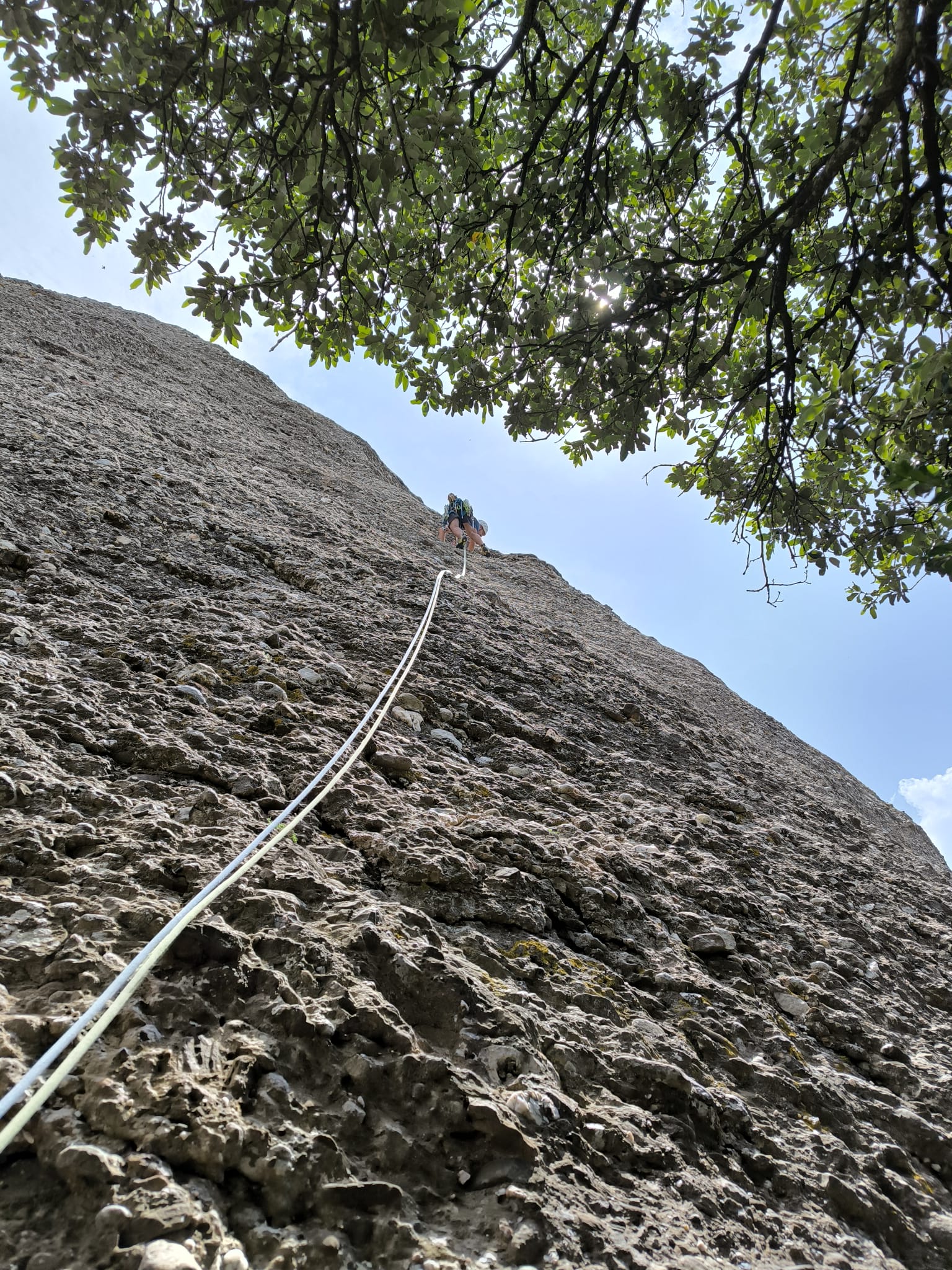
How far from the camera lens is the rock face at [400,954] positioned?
1200 mm

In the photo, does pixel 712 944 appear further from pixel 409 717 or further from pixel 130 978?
pixel 130 978

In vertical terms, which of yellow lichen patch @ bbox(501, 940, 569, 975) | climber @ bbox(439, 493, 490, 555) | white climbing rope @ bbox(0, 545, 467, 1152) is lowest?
white climbing rope @ bbox(0, 545, 467, 1152)

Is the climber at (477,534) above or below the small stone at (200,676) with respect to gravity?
above

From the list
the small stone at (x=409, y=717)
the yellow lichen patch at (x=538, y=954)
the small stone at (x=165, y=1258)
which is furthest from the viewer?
the small stone at (x=409, y=717)

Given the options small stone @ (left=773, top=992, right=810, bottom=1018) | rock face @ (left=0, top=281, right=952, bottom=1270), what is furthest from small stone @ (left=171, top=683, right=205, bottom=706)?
small stone @ (left=773, top=992, right=810, bottom=1018)

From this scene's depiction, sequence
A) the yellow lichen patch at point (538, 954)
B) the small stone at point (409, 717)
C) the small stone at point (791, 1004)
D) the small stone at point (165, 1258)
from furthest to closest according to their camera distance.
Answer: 1. the small stone at point (409, 717)
2. the small stone at point (791, 1004)
3. the yellow lichen patch at point (538, 954)
4. the small stone at point (165, 1258)

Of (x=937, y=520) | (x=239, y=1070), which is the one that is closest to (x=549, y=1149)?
(x=239, y=1070)

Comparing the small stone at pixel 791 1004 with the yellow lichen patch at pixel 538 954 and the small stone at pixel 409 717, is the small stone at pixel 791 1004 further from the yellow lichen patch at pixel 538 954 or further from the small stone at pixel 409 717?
the small stone at pixel 409 717

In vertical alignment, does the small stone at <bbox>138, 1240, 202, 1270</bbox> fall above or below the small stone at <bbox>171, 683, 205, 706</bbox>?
below

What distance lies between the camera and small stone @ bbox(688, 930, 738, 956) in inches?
94.0

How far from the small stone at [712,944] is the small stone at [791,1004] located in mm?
194

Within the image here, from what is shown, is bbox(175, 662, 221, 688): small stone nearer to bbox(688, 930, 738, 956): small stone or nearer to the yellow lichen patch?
the yellow lichen patch

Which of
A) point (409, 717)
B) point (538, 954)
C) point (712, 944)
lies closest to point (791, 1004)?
point (712, 944)

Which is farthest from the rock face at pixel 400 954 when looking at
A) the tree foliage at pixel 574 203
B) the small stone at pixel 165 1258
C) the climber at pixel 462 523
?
the climber at pixel 462 523
